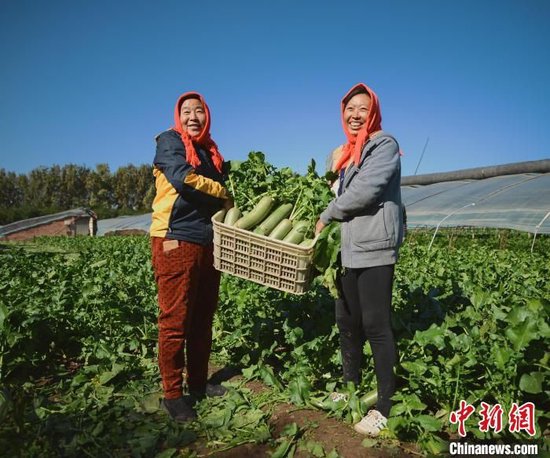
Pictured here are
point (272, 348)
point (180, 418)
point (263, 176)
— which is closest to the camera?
point (180, 418)

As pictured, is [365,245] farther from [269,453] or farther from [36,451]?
[36,451]

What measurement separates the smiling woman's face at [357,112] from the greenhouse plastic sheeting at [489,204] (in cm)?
967

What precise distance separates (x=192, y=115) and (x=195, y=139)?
16cm

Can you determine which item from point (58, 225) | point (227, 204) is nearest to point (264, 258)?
point (227, 204)

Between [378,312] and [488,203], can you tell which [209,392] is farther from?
[488,203]

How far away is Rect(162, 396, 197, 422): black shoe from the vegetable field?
Answer: 10 centimetres

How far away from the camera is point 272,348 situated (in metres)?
3.64

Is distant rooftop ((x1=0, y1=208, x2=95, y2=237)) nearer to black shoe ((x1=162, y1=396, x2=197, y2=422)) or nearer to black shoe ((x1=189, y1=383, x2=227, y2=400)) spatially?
black shoe ((x1=189, y1=383, x2=227, y2=400))

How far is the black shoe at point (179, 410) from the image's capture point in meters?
2.84

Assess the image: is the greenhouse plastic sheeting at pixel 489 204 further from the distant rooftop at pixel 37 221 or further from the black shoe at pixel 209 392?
the distant rooftop at pixel 37 221

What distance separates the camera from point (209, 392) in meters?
3.24

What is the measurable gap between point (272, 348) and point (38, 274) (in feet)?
10.5

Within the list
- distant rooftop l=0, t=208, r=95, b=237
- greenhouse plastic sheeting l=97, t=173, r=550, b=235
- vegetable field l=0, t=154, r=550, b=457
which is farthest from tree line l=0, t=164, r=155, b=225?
vegetable field l=0, t=154, r=550, b=457

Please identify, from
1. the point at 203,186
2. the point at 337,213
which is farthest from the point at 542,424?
the point at 203,186
